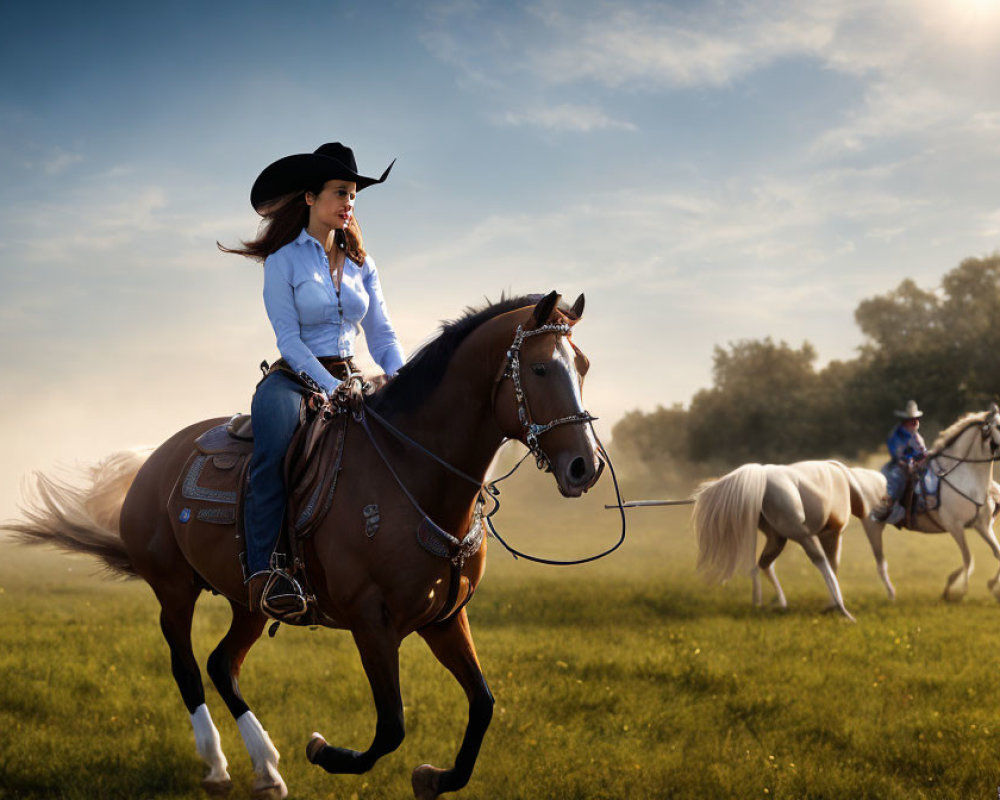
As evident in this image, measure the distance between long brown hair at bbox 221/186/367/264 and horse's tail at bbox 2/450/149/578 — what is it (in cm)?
327

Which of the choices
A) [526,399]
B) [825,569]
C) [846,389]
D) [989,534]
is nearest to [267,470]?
[526,399]

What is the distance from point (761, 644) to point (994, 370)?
2976 cm

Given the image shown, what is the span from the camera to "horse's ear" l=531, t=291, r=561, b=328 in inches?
173

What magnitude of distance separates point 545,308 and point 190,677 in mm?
4349

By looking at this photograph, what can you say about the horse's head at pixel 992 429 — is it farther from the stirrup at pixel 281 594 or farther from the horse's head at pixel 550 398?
the stirrup at pixel 281 594

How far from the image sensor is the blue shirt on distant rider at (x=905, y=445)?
16547 millimetres

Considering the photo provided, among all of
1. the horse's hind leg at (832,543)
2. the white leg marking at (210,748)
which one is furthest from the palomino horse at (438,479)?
the horse's hind leg at (832,543)

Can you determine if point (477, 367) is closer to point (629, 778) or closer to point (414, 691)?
point (629, 778)

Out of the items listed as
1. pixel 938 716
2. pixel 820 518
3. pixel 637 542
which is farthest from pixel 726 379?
pixel 938 716

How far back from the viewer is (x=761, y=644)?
1121 cm

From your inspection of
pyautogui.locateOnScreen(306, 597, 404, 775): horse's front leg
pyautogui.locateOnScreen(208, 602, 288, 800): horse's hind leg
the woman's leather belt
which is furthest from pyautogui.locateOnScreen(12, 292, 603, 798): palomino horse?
pyautogui.locateOnScreen(208, 602, 288, 800): horse's hind leg

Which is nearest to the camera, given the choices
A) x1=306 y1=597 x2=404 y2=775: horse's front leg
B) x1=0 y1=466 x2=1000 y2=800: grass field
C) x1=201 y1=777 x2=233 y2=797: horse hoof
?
x1=306 y1=597 x2=404 y2=775: horse's front leg

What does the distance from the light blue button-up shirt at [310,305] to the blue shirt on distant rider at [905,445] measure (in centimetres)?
1387

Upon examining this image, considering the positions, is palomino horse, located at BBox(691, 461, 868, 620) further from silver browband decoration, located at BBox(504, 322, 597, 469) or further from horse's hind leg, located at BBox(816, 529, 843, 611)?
silver browband decoration, located at BBox(504, 322, 597, 469)
